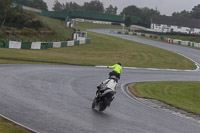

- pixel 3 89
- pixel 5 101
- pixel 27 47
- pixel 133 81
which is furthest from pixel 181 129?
pixel 27 47

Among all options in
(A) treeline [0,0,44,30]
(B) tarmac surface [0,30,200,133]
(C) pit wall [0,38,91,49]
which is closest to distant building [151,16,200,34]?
(A) treeline [0,0,44,30]

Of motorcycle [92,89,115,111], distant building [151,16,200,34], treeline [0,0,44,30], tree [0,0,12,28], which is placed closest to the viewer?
motorcycle [92,89,115,111]

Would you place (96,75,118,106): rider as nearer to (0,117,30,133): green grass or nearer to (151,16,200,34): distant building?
(0,117,30,133): green grass

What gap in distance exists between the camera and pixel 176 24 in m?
169

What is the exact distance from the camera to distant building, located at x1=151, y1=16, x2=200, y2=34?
169 meters

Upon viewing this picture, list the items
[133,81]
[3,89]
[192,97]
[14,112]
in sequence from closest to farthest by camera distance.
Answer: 1. [14,112]
2. [3,89]
3. [192,97]
4. [133,81]

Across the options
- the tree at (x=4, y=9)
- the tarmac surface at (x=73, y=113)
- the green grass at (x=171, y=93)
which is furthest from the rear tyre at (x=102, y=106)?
the tree at (x=4, y=9)

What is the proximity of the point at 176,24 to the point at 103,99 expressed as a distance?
16100 cm

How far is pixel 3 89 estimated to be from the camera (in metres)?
16.3

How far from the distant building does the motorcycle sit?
157 m

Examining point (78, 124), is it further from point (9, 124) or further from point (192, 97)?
point (192, 97)

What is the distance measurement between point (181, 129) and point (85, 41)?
55.1 meters

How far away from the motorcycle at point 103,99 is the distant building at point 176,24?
15693 centimetres

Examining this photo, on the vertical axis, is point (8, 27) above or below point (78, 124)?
above
